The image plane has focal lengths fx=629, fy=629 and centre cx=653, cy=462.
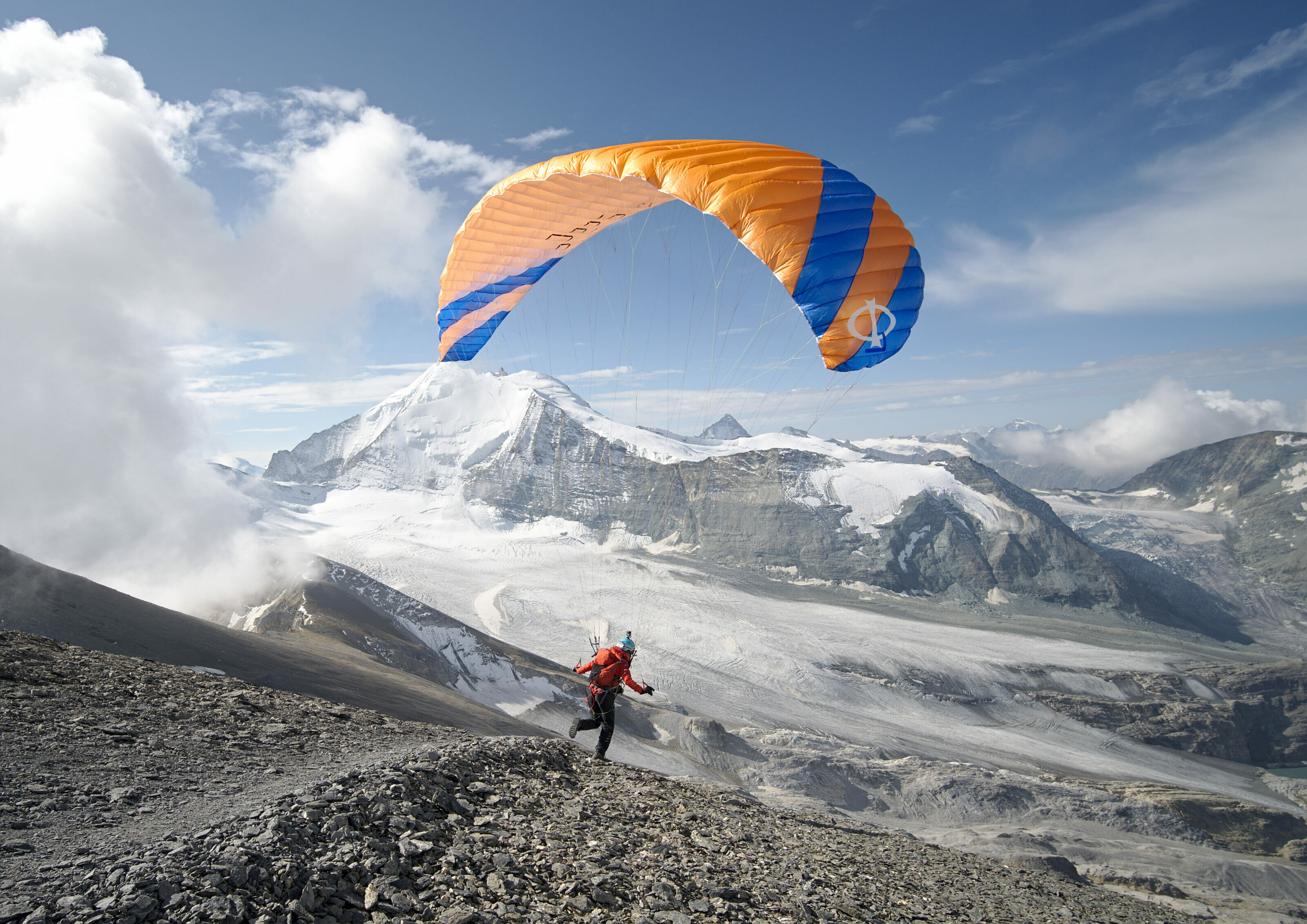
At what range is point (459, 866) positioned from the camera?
4.13m

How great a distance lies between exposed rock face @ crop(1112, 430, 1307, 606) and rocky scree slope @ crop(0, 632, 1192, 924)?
576 feet

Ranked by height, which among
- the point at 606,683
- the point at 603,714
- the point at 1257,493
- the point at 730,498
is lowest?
the point at 603,714

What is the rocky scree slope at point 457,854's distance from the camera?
3.27 metres

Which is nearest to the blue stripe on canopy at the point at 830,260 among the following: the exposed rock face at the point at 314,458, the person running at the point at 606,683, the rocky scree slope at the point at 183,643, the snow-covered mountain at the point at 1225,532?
the person running at the point at 606,683

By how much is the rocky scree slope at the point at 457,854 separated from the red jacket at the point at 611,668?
881mm

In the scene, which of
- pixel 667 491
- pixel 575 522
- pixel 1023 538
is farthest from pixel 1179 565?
pixel 575 522

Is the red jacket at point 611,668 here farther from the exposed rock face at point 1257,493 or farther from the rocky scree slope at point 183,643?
the exposed rock face at point 1257,493

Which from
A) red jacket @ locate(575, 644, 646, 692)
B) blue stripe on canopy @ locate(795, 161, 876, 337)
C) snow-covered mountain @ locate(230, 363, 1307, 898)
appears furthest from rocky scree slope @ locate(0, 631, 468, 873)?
snow-covered mountain @ locate(230, 363, 1307, 898)

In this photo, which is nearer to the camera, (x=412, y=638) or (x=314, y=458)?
(x=412, y=638)

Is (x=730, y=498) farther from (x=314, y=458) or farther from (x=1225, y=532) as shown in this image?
(x=1225, y=532)

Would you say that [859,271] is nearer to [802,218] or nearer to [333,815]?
[802,218]

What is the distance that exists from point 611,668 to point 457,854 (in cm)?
413

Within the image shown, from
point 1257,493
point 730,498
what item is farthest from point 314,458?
point 1257,493

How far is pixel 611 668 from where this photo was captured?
8305mm
